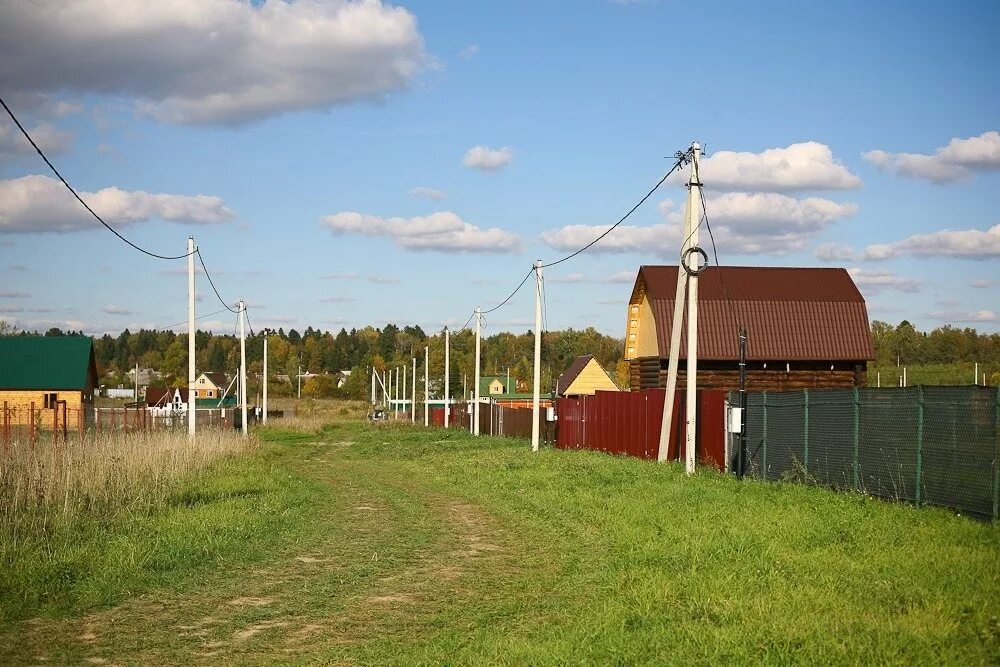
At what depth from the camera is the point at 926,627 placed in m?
7.48

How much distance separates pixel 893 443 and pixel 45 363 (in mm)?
58721

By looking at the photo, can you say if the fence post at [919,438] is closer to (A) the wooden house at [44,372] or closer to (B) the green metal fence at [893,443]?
(B) the green metal fence at [893,443]

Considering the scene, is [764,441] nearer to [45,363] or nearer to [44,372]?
[44,372]

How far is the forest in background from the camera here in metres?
106

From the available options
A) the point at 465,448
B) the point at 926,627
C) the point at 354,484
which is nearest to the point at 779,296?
the point at 465,448

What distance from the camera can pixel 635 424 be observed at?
3050 centimetres

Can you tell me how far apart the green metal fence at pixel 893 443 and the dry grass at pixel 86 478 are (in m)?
11.2

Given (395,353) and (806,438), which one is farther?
(395,353)

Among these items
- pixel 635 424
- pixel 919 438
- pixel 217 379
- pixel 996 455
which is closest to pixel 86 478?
pixel 919 438

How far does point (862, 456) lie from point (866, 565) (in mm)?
6970

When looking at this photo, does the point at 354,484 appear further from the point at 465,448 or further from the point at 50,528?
the point at 465,448

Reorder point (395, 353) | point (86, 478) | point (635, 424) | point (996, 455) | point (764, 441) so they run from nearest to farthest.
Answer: point (996, 455) < point (86, 478) < point (764, 441) < point (635, 424) < point (395, 353)

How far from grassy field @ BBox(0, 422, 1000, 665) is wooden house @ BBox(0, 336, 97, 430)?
Result: 49555 mm

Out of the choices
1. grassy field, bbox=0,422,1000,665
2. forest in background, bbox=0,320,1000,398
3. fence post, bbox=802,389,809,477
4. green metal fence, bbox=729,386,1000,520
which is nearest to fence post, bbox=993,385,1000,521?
green metal fence, bbox=729,386,1000,520
